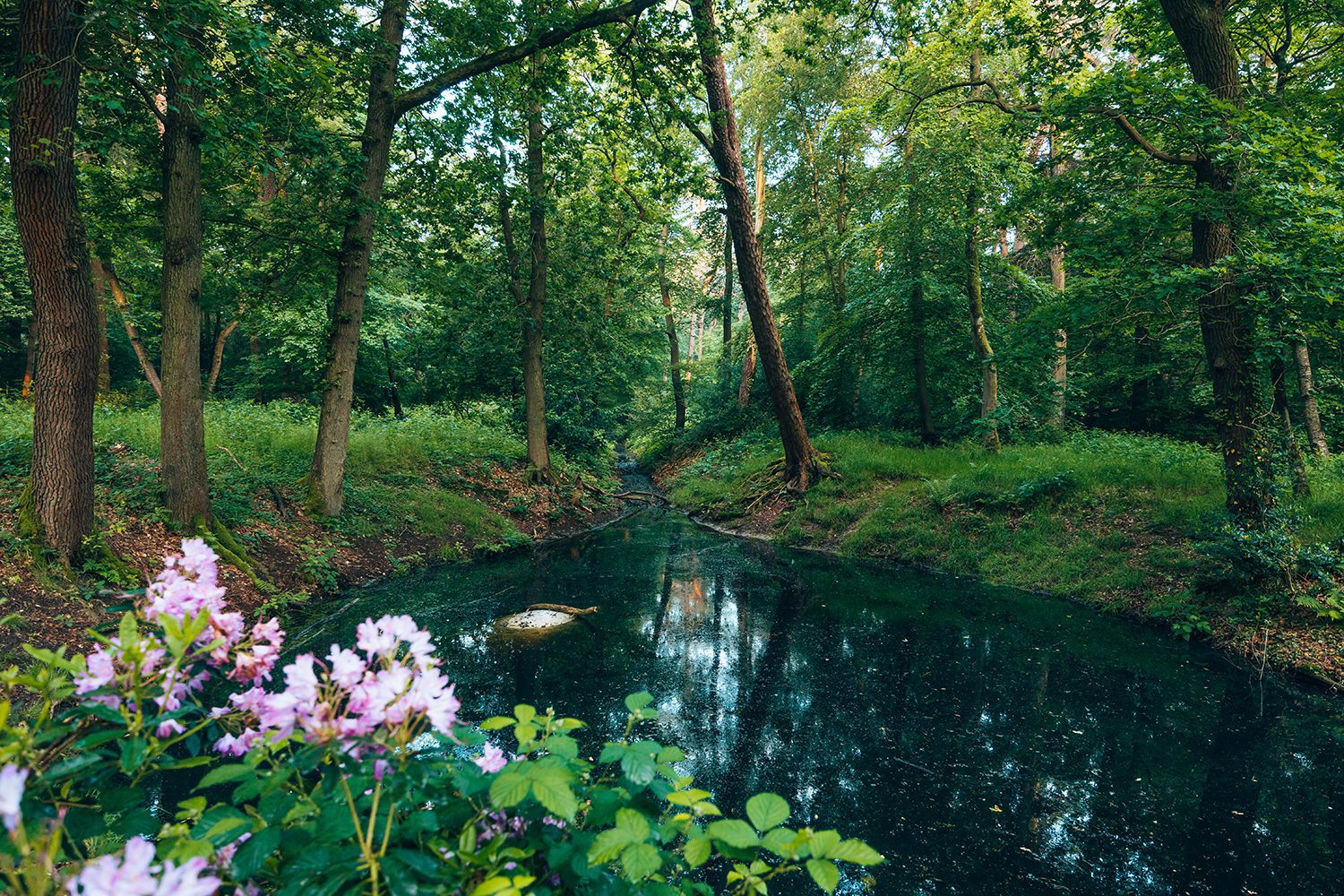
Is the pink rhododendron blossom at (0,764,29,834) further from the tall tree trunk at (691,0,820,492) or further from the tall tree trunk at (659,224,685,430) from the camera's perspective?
the tall tree trunk at (659,224,685,430)

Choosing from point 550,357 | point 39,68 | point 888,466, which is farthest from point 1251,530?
point 550,357

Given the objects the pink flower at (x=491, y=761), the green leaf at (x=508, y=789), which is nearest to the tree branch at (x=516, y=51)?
the pink flower at (x=491, y=761)

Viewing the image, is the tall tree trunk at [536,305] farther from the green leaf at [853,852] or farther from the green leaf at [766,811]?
the green leaf at [853,852]

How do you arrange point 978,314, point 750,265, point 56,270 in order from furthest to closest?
1. point 978,314
2. point 750,265
3. point 56,270

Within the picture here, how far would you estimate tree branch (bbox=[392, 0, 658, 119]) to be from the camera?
8.35 m

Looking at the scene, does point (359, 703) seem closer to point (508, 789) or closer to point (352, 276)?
point (508, 789)

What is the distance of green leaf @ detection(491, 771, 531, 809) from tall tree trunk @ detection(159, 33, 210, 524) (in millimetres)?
7597

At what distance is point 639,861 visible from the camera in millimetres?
1139

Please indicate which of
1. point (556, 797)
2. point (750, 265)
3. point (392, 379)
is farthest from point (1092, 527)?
point (392, 379)

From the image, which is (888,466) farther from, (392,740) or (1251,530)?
(392,740)

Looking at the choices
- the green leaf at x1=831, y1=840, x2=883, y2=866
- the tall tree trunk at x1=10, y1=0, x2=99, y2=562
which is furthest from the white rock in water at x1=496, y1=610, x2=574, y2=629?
the green leaf at x1=831, y1=840, x2=883, y2=866

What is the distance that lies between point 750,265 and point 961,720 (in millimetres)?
9416

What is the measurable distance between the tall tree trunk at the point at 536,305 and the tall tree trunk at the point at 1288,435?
38.1ft

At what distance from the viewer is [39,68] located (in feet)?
16.1
